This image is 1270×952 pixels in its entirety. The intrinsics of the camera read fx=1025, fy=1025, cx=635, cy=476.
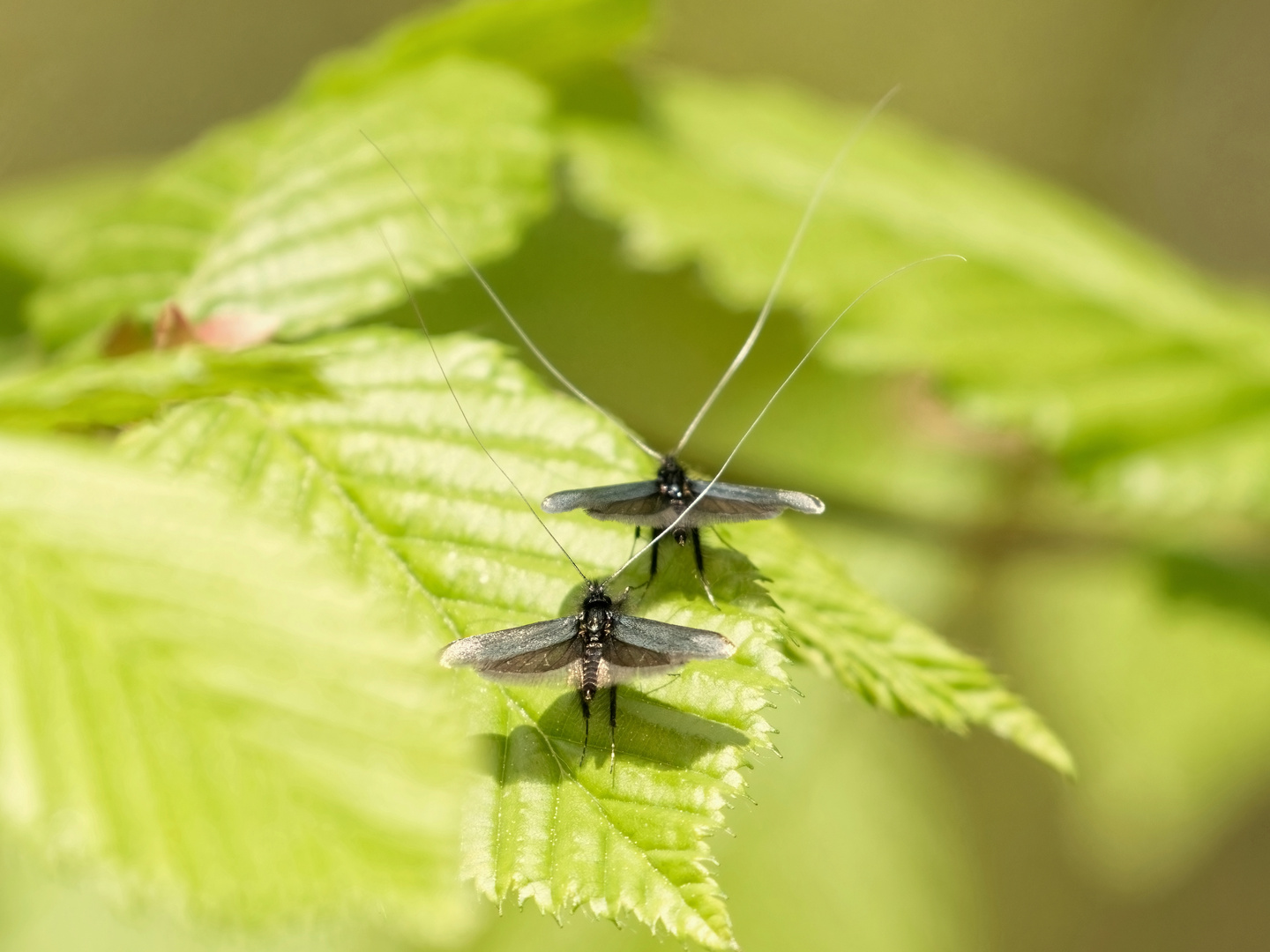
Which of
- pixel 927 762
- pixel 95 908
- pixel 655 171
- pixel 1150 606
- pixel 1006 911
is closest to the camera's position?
pixel 655 171

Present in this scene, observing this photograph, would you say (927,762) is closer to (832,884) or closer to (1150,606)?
(832,884)

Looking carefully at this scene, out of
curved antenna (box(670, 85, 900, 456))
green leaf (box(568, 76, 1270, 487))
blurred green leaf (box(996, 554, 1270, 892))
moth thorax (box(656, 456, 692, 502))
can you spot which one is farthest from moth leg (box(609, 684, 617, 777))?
blurred green leaf (box(996, 554, 1270, 892))

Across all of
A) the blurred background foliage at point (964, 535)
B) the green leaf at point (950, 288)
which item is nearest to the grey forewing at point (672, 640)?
the blurred background foliage at point (964, 535)

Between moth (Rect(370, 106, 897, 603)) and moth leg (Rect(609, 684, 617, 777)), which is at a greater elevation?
moth (Rect(370, 106, 897, 603))

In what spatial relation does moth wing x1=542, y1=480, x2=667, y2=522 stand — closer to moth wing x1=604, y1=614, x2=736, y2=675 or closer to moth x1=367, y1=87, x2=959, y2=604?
moth x1=367, y1=87, x2=959, y2=604

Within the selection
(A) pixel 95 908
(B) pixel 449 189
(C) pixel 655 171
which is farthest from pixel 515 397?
(A) pixel 95 908

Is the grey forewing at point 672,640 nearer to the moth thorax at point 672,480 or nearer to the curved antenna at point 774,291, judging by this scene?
the moth thorax at point 672,480
